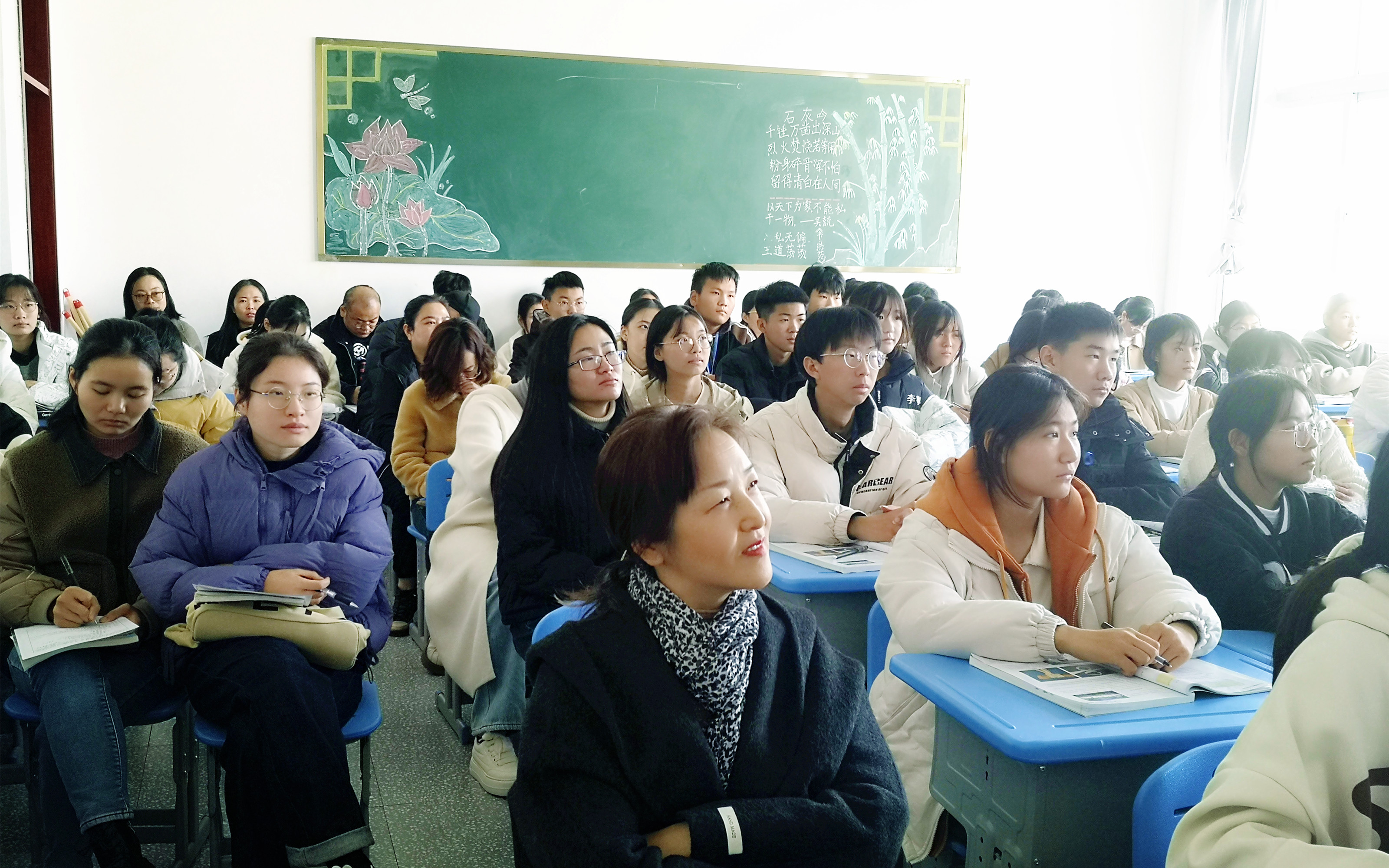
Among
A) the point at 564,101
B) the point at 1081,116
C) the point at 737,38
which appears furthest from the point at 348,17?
the point at 1081,116

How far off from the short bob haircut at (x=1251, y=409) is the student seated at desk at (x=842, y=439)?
0.77 metres

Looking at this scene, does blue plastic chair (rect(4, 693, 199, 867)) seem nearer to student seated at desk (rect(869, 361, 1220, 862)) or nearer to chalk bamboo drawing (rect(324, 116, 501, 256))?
student seated at desk (rect(869, 361, 1220, 862))

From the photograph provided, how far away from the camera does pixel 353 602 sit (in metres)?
2.33

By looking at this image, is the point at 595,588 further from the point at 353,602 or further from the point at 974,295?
the point at 974,295

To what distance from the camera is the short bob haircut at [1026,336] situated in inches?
148

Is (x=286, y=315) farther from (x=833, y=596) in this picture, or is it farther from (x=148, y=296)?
(x=833, y=596)

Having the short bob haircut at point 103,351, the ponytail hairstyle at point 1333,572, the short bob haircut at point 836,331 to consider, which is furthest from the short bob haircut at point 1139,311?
the ponytail hairstyle at point 1333,572

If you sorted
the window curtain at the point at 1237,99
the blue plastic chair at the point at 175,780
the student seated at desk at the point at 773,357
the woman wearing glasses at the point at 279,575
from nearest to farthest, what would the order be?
1. the woman wearing glasses at the point at 279,575
2. the blue plastic chair at the point at 175,780
3. the student seated at desk at the point at 773,357
4. the window curtain at the point at 1237,99

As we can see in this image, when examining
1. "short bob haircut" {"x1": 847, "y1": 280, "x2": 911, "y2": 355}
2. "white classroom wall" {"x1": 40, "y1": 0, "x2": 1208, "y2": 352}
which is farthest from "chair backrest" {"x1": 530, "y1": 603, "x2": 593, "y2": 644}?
"white classroom wall" {"x1": 40, "y1": 0, "x2": 1208, "y2": 352}

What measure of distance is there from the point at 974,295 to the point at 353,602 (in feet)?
20.5

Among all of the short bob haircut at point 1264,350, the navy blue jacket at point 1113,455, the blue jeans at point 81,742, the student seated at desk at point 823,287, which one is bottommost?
the blue jeans at point 81,742

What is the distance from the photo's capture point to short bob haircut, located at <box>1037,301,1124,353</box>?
10.3 ft

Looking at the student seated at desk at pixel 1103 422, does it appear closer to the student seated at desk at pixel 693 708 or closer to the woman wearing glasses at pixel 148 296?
the student seated at desk at pixel 693 708

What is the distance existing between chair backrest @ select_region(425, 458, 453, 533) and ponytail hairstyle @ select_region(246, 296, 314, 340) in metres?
2.25
